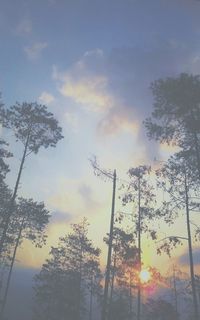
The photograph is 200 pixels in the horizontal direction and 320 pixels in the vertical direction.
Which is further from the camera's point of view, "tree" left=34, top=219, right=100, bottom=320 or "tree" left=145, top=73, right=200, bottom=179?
"tree" left=34, top=219, right=100, bottom=320

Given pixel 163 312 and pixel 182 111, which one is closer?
pixel 182 111

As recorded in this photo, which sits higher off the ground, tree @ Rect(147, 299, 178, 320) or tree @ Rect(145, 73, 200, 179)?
tree @ Rect(145, 73, 200, 179)

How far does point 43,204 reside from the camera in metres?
31.3

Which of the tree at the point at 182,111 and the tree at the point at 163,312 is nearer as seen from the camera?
the tree at the point at 182,111

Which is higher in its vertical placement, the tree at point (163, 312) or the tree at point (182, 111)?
the tree at point (182, 111)

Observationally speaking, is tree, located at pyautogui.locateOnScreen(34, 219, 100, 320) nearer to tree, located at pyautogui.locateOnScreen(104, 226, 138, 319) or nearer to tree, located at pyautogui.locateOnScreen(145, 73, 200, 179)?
tree, located at pyautogui.locateOnScreen(104, 226, 138, 319)

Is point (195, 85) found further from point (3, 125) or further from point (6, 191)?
point (6, 191)

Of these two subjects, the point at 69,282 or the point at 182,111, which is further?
the point at 69,282

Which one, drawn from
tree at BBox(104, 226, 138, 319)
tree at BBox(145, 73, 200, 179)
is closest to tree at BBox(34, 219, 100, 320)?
tree at BBox(104, 226, 138, 319)

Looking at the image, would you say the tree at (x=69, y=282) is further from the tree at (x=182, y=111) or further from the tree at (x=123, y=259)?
the tree at (x=182, y=111)

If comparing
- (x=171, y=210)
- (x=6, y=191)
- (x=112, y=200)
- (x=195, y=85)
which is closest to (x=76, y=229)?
(x=6, y=191)

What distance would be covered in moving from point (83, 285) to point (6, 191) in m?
18.1

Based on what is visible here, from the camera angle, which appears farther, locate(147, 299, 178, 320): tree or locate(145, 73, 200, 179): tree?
locate(147, 299, 178, 320): tree

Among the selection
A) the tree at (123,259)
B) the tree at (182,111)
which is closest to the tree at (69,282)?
the tree at (123,259)
